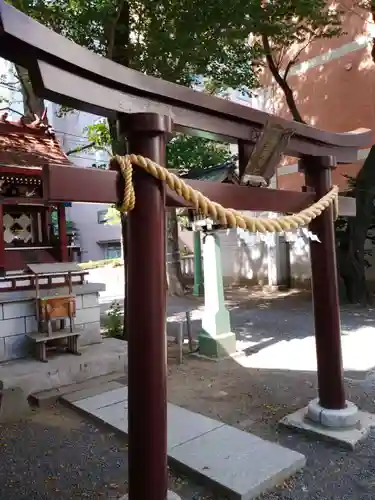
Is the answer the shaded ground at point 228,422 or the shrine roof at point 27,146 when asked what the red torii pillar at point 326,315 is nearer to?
the shaded ground at point 228,422

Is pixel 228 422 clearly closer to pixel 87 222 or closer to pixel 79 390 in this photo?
pixel 79 390

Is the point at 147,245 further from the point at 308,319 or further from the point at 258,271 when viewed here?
the point at 258,271

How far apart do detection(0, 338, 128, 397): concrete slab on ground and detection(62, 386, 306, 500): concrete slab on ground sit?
1.20 m

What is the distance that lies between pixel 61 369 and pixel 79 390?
16.1 inches

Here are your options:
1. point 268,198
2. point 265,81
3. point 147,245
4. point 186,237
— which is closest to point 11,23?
point 147,245

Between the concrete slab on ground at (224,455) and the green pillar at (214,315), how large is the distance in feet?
8.52

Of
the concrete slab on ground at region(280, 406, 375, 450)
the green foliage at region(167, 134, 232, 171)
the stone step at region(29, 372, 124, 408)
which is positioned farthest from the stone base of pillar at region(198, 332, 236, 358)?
the green foliage at region(167, 134, 232, 171)

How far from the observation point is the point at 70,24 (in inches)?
295

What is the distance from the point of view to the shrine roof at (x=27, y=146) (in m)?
6.49

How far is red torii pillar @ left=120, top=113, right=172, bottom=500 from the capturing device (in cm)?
255

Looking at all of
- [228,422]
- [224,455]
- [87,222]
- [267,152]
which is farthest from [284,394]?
[87,222]

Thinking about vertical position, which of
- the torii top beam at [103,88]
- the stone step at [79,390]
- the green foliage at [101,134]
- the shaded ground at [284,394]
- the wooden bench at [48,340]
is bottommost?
the shaded ground at [284,394]

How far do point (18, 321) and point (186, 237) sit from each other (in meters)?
17.8

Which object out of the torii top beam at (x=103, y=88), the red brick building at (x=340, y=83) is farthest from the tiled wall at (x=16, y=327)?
the red brick building at (x=340, y=83)
